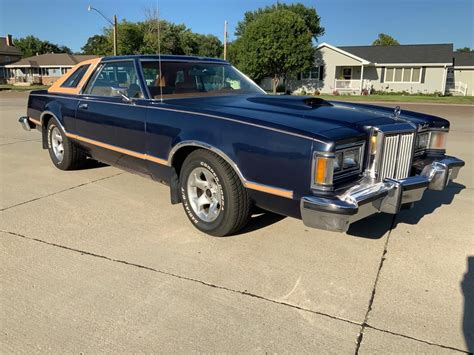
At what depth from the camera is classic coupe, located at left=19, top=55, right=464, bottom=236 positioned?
10.0 ft

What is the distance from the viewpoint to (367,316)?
2.71 metres

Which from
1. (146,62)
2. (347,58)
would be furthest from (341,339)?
(347,58)

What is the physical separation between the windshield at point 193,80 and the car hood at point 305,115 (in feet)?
0.91

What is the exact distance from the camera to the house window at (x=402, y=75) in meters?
35.5

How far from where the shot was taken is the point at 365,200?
10.0 ft

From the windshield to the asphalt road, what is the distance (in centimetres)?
130

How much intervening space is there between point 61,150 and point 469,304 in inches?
219

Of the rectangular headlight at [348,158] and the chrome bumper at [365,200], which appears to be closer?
the chrome bumper at [365,200]

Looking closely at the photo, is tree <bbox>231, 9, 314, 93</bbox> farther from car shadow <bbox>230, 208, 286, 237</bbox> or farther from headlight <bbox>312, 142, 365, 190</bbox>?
headlight <bbox>312, 142, 365, 190</bbox>

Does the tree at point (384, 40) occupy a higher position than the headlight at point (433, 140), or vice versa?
the tree at point (384, 40)

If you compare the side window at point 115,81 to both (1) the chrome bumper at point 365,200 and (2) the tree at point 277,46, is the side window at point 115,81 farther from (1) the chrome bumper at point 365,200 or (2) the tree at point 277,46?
(2) the tree at point 277,46

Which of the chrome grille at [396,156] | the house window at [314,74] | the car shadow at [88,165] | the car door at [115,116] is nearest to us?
the chrome grille at [396,156]

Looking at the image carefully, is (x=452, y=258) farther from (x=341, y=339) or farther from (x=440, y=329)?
(x=341, y=339)

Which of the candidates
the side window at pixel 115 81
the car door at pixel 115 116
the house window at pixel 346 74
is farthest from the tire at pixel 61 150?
→ the house window at pixel 346 74
